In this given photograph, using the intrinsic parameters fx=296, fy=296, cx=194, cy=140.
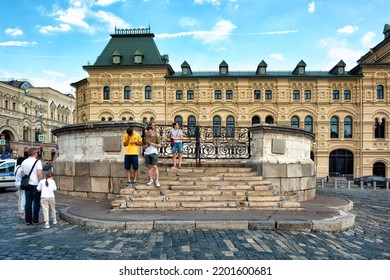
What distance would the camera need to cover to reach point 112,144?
9961 millimetres

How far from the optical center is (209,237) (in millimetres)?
5703

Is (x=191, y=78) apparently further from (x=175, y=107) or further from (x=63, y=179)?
(x=63, y=179)

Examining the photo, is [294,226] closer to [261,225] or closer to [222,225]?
[261,225]

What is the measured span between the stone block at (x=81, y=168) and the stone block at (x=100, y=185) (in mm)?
405

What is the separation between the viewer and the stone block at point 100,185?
9.88 m

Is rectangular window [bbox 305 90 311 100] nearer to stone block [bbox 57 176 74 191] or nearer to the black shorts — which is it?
stone block [bbox 57 176 74 191]

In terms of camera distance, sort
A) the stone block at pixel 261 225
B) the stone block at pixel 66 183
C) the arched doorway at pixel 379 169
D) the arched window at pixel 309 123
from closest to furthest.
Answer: the stone block at pixel 261 225
the stone block at pixel 66 183
the arched doorway at pixel 379 169
the arched window at pixel 309 123

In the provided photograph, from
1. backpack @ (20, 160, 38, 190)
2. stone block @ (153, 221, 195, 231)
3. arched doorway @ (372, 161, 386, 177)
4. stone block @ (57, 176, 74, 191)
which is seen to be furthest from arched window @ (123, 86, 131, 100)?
stone block @ (153, 221, 195, 231)

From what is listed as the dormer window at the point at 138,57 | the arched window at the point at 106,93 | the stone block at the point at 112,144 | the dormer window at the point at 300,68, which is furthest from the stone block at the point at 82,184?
the dormer window at the point at 300,68

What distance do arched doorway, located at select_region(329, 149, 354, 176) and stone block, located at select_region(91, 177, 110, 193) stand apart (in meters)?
35.5

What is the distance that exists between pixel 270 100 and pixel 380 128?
14.8m

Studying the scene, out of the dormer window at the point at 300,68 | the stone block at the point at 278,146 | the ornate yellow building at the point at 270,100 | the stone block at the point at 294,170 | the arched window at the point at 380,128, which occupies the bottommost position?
the stone block at the point at 294,170

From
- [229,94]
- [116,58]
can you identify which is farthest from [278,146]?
[116,58]

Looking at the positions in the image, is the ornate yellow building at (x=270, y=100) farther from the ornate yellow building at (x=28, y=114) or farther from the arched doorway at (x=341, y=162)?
the ornate yellow building at (x=28, y=114)
